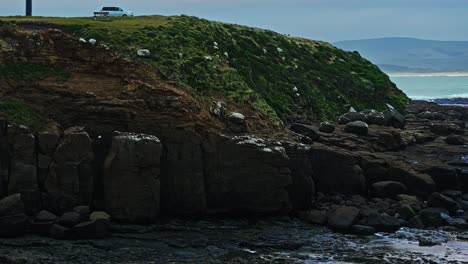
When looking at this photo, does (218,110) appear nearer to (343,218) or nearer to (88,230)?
(343,218)

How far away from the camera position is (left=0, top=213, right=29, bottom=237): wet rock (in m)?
27.5

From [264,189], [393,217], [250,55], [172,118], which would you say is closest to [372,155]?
[393,217]

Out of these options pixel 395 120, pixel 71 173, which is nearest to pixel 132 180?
pixel 71 173

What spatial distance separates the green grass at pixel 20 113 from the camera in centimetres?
3091

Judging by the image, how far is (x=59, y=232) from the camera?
27656mm

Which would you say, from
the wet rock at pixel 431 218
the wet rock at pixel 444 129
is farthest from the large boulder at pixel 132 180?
the wet rock at pixel 444 129

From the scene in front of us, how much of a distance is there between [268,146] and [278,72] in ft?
60.6

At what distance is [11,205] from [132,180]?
521 cm

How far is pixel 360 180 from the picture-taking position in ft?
120

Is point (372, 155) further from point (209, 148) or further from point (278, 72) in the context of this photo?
point (278, 72)

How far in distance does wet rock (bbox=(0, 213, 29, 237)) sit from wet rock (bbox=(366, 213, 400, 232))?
1499cm

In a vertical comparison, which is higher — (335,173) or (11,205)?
(335,173)

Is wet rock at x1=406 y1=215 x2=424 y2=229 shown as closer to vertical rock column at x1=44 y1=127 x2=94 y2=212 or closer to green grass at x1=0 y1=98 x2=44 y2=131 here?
vertical rock column at x1=44 y1=127 x2=94 y2=212

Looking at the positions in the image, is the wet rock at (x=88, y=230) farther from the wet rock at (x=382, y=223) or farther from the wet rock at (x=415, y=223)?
the wet rock at (x=415, y=223)
